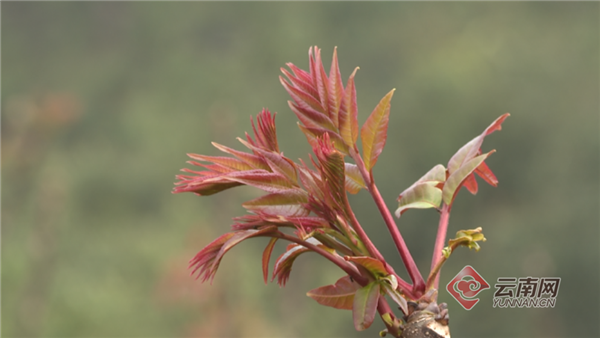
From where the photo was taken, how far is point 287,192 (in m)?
0.34

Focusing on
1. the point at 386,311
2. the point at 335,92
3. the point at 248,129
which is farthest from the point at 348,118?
the point at 248,129

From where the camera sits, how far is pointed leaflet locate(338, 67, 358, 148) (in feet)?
1.15

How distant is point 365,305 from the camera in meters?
0.32

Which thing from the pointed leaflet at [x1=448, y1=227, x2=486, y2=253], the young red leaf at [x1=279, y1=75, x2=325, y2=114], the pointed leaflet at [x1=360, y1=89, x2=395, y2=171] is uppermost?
the young red leaf at [x1=279, y1=75, x2=325, y2=114]

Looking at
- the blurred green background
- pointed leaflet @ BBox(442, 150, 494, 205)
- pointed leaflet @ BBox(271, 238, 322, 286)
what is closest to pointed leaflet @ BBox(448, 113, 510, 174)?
pointed leaflet @ BBox(442, 150, 494, 205)

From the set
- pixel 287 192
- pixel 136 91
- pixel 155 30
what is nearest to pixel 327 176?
pixel 287 192

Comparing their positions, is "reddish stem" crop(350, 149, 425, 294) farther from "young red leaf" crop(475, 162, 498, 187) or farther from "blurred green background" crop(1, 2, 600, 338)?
"blurred green background" crop(1, 2, 600, 338)

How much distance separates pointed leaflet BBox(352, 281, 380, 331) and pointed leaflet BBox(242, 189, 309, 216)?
56mm

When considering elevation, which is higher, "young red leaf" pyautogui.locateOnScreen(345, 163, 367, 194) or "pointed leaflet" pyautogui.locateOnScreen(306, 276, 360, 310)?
"young red leaf" pyautogui.locateOnScreen(345, 163, 367, 194)

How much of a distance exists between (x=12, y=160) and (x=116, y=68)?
6.10m

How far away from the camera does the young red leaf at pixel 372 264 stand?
312mm

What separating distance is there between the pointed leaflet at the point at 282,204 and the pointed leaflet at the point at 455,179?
0.10 metres

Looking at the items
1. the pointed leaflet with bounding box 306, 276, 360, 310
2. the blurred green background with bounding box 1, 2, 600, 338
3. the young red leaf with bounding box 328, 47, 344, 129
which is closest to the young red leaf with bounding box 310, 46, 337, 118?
the young red leaf with bounding box 328, 47, 344, 129

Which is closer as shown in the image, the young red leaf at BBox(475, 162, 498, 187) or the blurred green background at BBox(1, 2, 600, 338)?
the young red leaf at BBox(475, 162, 498, 187)
